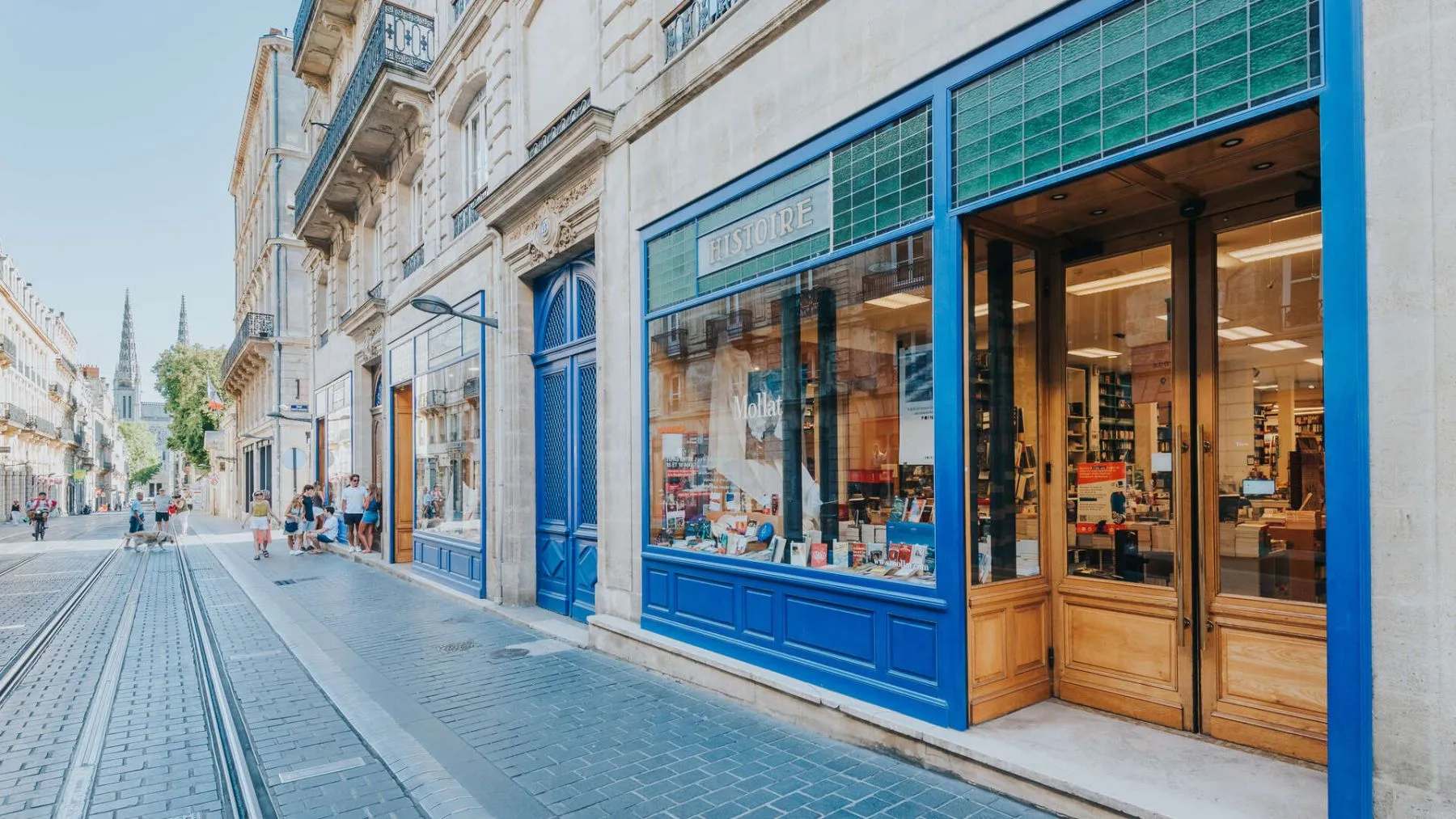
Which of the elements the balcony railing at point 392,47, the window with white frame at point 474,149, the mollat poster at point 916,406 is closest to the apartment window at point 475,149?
the window with white frame at point 474,149

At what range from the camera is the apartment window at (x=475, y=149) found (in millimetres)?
12406

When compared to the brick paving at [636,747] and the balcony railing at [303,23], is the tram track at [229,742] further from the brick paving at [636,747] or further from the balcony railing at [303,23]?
the balcony railing at [303,23]

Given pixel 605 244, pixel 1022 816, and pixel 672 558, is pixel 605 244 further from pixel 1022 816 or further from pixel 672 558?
pixel 1022 816

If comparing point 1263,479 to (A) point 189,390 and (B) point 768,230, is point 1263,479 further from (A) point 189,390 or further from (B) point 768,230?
(A) point 189,390

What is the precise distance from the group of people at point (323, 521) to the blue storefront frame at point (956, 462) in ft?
38.1

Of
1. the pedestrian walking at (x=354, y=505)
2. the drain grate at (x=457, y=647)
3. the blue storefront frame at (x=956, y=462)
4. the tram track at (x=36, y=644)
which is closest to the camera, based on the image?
the blue storefront frame at (x=956, y=462)

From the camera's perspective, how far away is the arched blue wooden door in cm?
952

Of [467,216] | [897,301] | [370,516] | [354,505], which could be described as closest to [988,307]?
[897,301]

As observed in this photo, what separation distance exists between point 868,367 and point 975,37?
224 cm

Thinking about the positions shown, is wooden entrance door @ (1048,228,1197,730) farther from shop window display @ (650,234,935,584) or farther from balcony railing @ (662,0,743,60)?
balcony railing @ (662,0,743,60)

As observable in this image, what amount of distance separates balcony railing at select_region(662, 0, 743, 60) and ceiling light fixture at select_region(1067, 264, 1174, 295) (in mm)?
3632

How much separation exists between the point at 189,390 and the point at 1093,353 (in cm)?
6292

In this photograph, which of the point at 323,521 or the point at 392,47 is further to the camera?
the point at 323,521

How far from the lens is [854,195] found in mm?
5754
